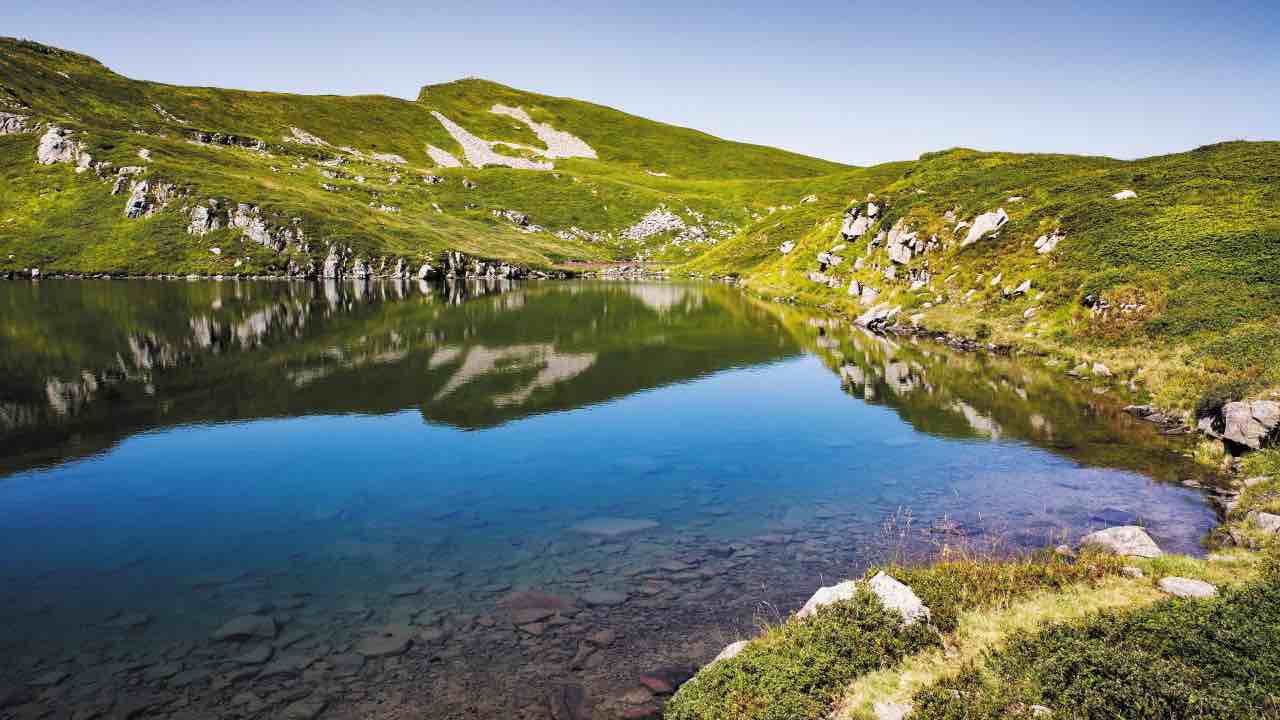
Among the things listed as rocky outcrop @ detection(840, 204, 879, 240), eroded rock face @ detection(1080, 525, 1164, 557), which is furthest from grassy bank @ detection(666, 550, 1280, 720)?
rocky outcrop @ detection(840, 204, 879, 240)

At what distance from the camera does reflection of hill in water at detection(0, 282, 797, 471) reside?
40.9m

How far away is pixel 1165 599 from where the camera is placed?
1495 cm

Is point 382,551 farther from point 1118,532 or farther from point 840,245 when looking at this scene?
point 840,245

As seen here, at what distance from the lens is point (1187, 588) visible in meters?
15.6

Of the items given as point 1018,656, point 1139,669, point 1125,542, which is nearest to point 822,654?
point 1018,656

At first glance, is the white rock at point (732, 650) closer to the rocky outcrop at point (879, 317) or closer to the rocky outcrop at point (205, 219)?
the rocky outcrop at point (879, 317)

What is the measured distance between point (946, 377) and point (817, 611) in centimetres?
4039

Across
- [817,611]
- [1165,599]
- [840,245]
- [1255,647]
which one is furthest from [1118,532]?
[840,245]

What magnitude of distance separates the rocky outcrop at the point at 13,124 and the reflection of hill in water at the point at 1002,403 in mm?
241117

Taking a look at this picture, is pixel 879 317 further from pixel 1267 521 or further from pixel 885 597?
pixel 885 597

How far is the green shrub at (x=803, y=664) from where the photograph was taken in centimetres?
1288

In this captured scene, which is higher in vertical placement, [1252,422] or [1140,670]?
[1252,422]

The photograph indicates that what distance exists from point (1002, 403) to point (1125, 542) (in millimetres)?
24664

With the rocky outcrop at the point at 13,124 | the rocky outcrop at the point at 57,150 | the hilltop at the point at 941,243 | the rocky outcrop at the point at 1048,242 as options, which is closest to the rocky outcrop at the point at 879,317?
the hilltop at the point at 941,243
